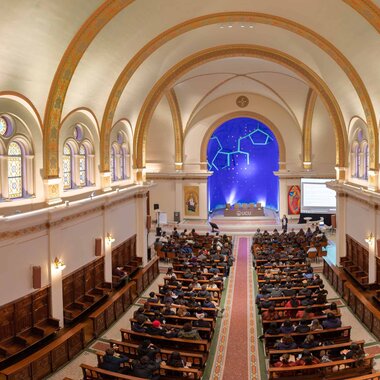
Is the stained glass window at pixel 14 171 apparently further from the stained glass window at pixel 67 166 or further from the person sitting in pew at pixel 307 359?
the person sitting in pew at pixel 307 359

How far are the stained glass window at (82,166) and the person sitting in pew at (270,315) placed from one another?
857 centimetres

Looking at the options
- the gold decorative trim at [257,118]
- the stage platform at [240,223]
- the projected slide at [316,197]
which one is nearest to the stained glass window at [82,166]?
the stage platform at [240,223]

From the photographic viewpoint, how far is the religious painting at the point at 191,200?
3634 centimetres

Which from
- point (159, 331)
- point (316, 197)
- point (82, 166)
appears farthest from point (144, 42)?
point (316, 197)

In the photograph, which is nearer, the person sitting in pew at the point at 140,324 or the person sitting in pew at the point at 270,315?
the person sitting in pew at the point at 140,324

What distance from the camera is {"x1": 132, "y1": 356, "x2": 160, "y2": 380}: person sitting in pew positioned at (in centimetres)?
1041

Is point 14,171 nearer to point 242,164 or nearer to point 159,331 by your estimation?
point 159,331

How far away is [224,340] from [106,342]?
12.7 ft

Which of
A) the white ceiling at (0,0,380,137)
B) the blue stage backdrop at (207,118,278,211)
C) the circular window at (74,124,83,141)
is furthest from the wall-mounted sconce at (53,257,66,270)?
the blue stage backdrop at (207,118,278,211)

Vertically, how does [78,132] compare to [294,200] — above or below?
above

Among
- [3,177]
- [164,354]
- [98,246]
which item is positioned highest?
[3,177]

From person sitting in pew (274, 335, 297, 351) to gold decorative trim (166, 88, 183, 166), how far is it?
23.1 meters

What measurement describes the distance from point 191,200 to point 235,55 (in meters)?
15.1

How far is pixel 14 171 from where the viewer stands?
13430mm
